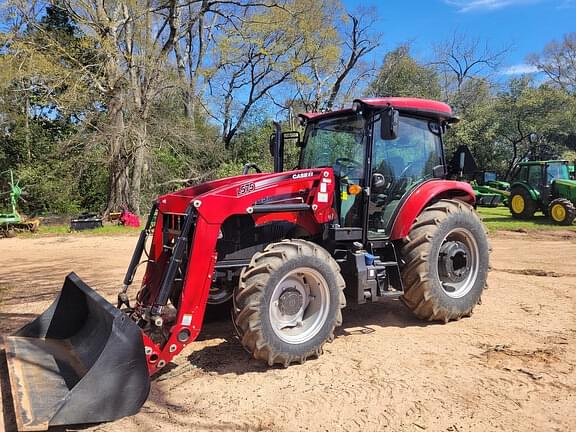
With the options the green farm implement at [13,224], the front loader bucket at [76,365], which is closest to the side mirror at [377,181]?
the front loader bucket at [76,365]

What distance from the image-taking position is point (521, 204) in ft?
57.3

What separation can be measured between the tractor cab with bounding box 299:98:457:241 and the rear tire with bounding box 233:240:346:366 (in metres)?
0.79

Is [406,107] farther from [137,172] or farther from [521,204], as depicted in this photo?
[137,172]

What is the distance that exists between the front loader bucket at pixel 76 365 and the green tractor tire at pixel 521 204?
16333mm

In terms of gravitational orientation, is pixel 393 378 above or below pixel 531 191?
below

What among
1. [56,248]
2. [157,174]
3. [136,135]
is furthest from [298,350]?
[157,174]

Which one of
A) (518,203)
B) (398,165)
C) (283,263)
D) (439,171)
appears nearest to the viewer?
(283,263)

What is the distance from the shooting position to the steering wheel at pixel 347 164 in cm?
505

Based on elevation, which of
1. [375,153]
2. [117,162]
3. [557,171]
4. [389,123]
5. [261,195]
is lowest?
[261,195]

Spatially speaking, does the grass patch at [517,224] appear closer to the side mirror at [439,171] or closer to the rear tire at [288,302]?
the side mirror at [439,171]

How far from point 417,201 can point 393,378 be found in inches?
78.8

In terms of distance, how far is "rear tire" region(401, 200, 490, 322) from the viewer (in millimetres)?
5023

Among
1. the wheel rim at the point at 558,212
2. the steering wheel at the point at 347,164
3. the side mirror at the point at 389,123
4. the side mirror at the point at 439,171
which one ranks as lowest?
the wheel rim at the point at 558,212

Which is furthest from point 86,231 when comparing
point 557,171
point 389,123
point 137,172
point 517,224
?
point 557,171
